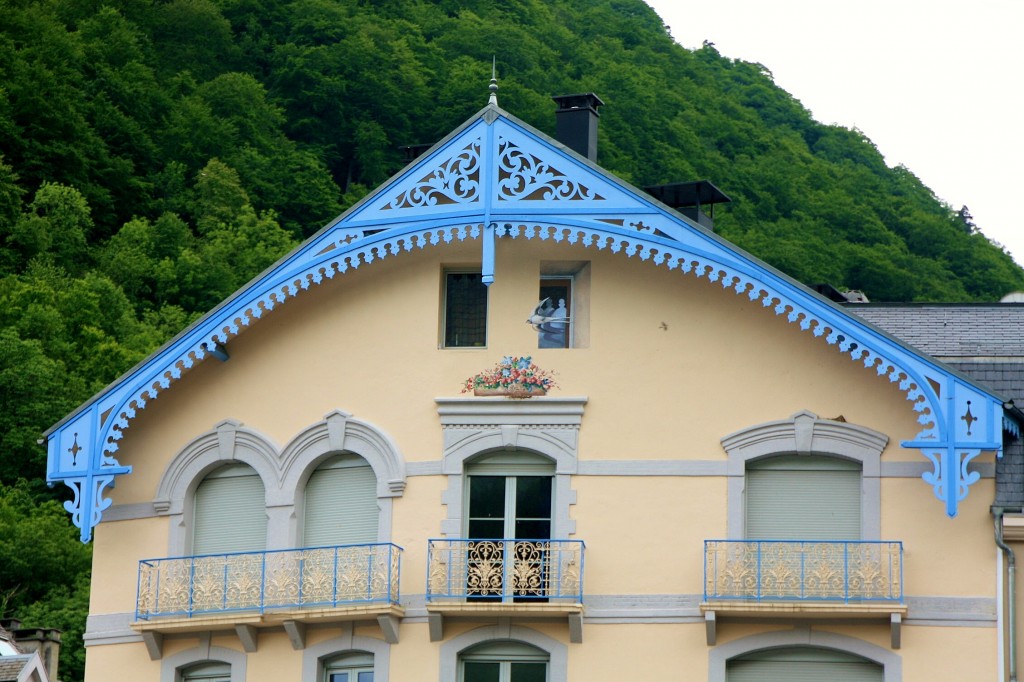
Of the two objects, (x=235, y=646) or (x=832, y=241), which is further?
(x=832, y=241)

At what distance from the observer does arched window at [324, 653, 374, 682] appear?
24375 mm

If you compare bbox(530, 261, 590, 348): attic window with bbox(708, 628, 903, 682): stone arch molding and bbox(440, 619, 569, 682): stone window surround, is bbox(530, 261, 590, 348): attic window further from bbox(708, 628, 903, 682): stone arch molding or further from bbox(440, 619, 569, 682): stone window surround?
bbox(708, 628, 903, 682): stone arch molding

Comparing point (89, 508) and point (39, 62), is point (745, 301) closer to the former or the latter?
point (89, 508)

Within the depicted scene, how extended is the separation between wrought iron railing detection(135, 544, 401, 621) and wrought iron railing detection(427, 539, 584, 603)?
73cm

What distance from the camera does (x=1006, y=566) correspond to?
22.9 m

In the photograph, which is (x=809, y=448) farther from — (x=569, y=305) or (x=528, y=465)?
(x=569, y=305)

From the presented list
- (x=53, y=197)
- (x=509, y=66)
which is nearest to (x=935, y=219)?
(x=509, y=66)

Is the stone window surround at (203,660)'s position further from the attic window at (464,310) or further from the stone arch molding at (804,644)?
the stone arch molding at (804,644)

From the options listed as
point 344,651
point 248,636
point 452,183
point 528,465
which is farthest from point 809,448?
point 248,636

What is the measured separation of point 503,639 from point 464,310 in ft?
14.9

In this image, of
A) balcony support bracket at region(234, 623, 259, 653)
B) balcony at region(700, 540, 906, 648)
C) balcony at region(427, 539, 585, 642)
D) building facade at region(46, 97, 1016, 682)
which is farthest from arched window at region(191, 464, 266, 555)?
balcony at region(700, 540, 906, 648)

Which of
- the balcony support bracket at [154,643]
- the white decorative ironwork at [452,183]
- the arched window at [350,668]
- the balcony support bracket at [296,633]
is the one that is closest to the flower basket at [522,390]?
the white decorative ironwork at [452,183]

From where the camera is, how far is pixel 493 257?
24.3 meters

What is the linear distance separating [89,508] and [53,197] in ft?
173
